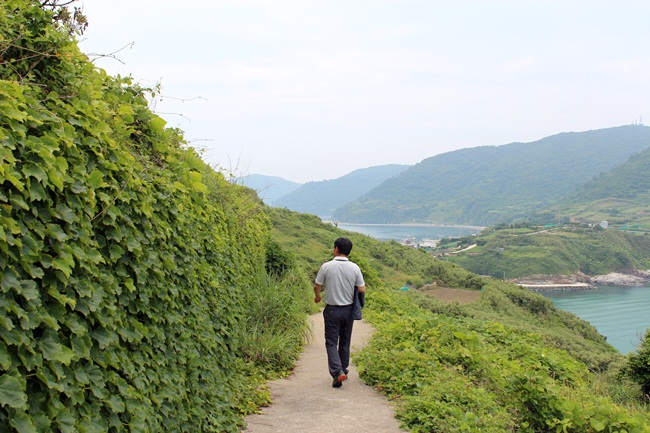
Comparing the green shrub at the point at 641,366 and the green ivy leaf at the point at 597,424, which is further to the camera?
the green shrub at the point at 641,366

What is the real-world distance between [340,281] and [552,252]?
8606 centimetres

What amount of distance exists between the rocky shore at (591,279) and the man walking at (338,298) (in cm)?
6848

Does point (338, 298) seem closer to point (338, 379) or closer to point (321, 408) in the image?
point (338, 379)

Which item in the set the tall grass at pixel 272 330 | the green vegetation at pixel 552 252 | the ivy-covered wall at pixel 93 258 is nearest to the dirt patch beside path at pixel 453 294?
the tall grass at pixel 272 330

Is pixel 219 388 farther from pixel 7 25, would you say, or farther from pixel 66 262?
pixel 7 25

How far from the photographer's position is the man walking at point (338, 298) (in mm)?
7504

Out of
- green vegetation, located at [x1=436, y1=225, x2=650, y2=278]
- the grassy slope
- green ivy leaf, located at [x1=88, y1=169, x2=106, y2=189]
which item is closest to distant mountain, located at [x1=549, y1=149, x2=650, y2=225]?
green vegetation, located at [x1=436, y1=225, x2=650, y2=278]

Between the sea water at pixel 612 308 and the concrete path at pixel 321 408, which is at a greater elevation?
the concrete path at pixel 321 408

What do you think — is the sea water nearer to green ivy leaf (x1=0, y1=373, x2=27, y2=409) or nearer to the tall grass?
the tall grass

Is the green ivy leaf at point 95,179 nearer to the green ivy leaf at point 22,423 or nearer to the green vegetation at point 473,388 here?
the green ivy leaf at point 22,423

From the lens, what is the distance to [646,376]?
41.6 feet

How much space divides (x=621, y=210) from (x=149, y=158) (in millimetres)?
172263

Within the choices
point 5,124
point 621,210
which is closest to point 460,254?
point 5,124

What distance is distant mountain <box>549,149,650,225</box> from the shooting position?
5891 inches
